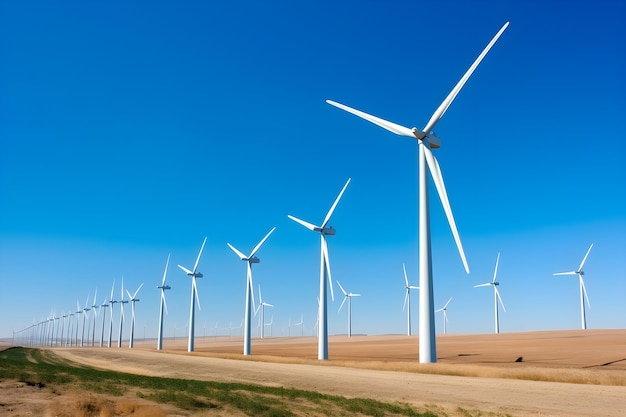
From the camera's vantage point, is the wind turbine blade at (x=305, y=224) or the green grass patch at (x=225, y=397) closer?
the green grass patch at (x=225, y=397)

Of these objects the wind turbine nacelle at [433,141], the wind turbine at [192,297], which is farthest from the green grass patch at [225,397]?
the wind turbine at [192,297]

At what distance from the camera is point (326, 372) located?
44.6 metres

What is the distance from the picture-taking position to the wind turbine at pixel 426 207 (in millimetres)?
41781

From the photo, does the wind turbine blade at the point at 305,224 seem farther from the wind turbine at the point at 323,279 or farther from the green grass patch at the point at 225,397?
the green grass patch at the point at 225,397

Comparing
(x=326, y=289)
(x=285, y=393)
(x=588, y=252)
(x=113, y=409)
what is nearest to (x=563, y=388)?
(x=285, y=393)

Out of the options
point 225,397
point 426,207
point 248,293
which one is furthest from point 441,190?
point 248,293

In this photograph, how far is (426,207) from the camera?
144 feet

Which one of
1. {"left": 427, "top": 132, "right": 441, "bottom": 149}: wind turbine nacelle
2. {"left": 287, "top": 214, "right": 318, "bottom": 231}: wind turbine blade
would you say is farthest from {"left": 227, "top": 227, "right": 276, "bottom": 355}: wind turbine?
{"left": 427, "top": 132, "right": 441, "bottom": 149}: wind turbine nacelle

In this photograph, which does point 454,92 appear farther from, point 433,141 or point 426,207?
point 426,207

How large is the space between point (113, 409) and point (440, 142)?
35.1m

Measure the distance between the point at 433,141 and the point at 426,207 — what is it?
6.70 meters

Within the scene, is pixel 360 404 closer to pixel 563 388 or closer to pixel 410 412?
pixel 410 412

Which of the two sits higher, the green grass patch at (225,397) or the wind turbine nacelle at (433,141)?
the wind turbine nacelle at (433,141)

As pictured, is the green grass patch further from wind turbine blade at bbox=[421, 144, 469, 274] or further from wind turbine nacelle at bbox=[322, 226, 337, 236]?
wind turbine nacelle at bbox=[322, 226, 337, 236]
